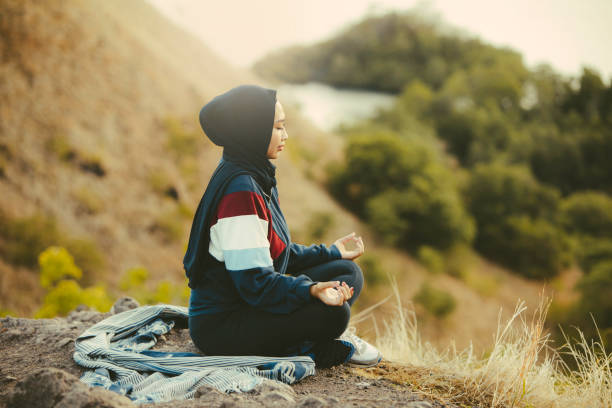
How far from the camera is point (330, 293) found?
1.84 m

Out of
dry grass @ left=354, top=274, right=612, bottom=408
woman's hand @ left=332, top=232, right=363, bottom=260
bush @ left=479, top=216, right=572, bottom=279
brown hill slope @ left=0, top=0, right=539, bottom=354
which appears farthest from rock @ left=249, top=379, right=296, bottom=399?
bush @ left=479, top=216, right=572, bottom=279

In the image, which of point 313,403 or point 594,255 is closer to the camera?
point 313,403

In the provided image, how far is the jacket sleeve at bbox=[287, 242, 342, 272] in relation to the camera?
8.07ft

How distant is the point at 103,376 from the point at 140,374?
164mm

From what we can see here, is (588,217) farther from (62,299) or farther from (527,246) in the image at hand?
(62,299)

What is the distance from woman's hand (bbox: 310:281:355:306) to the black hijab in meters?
0.58

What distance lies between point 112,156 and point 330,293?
13155 millimetres

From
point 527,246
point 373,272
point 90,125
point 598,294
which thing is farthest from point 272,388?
point 527,246

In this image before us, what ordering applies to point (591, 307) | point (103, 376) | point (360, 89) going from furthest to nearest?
1. point (360, 89)
2. point (591, 307)
3. point (103, 376)

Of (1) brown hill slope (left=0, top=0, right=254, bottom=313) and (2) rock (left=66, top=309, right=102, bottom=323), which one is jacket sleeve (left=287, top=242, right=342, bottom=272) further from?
(1) brown hill slope (left=0, top=0, right=254, bottom=313)

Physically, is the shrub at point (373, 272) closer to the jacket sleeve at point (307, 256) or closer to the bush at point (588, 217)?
the jacket sleeve at point (307, 256)

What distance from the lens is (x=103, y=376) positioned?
1.94 metres

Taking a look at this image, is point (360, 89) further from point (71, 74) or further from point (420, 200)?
point (71, 74)

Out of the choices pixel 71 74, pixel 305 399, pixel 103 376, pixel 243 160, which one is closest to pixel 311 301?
pixel 305 399
